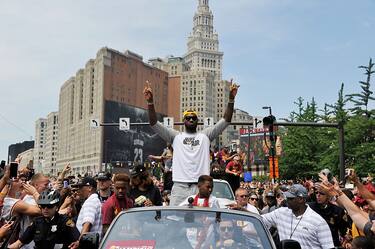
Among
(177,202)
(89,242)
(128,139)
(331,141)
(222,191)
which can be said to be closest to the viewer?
(89,242)

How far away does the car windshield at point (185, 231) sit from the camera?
4434mm

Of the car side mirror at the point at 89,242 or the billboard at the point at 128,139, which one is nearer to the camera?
the car side mirror at the point at 89,242

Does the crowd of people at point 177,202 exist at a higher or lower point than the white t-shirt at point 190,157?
lower

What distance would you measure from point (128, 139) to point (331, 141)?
274 feet

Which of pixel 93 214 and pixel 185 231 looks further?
pixel 93 214

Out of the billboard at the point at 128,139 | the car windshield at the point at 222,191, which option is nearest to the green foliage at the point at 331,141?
the car windshield at the point at 222,191

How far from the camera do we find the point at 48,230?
5.91m

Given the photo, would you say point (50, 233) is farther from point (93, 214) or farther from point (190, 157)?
point (190, 157)

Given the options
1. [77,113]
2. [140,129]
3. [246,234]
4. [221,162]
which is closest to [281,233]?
[246,234]

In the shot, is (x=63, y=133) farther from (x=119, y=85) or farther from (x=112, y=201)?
(x=112, y=201)

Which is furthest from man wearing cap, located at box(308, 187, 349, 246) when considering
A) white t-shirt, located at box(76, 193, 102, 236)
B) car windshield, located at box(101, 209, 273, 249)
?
car windshield, located at box(101, 209, 273, 249)

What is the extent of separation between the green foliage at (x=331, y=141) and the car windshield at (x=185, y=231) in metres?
24.7

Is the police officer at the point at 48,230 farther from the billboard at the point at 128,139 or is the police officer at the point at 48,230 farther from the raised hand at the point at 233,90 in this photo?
the billboard at the point at 128,139

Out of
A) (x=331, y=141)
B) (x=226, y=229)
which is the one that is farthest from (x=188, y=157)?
(x=331, y=141)
